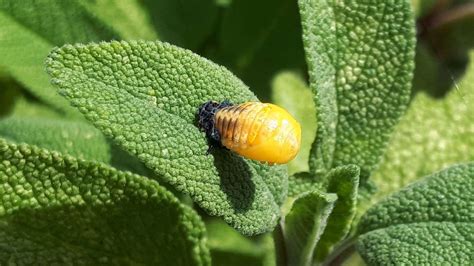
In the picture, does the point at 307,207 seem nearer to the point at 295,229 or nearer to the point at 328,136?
the point at 295,229

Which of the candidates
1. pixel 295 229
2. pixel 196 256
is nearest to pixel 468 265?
pixel 295 229

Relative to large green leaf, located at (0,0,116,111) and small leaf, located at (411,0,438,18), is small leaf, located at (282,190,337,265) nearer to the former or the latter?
large green leaf, located at (0,0,116,111)

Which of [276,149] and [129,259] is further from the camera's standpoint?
[129,259]

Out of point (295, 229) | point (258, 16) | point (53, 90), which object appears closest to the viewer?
point (295, 229)

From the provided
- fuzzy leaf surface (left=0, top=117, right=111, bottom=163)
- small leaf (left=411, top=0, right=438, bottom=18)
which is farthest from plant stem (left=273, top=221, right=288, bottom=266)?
small leaf (left=411, top=0, right=438, bottom=18)

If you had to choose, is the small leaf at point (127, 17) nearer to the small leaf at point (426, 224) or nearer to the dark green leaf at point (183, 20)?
the dark green leaf at point (183, 20)

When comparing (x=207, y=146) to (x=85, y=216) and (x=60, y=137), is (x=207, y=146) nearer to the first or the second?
(x=85, y=216)
